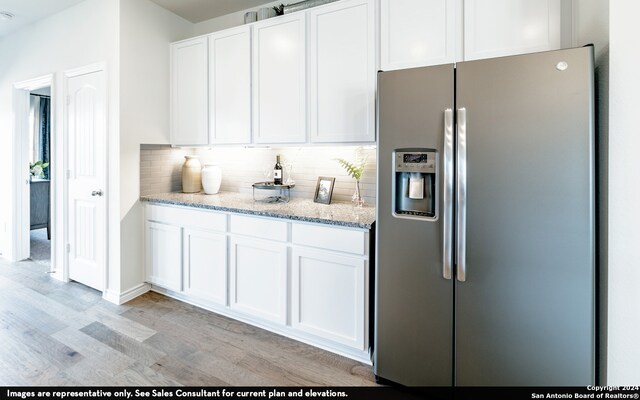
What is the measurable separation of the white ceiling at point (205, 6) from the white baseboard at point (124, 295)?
107 inches

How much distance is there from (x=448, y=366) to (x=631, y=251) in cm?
97

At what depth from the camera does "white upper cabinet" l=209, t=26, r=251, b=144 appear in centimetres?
278

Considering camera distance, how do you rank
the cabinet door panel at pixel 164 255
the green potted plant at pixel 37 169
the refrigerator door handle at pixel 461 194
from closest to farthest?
1. the refrigerator door handle at pixel 461 194
2. the cabinet door panel at pixel 164 255
3. the green potted plant at pixel 37 169

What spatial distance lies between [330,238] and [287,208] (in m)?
0.53

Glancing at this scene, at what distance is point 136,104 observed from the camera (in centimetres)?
295

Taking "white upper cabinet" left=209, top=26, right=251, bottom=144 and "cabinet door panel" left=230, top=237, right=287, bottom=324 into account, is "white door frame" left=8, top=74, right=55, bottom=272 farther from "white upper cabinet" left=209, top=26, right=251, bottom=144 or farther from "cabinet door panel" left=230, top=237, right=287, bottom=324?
"cabinet door panel" left=230, top=237, right=287, bottom=324

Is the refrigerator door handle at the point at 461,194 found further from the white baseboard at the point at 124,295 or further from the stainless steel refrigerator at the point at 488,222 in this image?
the white baseboard at the point at 124,295

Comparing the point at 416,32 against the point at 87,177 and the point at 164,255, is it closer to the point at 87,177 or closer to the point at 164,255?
the point at 164,255

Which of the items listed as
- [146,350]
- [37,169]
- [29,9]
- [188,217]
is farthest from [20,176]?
[146,350]

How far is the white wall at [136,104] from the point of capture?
9.41ft

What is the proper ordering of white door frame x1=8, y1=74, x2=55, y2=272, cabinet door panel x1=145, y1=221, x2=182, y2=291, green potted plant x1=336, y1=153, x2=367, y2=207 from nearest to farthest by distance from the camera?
green potted plant x1=336, y1=153, x2=367, y2=207, cabinet door panel x1=145, y1=221, x2=182, y2=291, white door frame x1=8, y1=74, x2=55, y2=272

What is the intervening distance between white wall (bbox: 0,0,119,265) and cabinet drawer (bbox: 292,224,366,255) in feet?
6.48

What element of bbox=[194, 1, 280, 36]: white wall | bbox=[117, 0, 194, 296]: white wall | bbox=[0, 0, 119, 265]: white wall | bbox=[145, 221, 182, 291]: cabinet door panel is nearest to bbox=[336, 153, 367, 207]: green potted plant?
bbox=[145, 221, 182, 291]: cabinet door panel

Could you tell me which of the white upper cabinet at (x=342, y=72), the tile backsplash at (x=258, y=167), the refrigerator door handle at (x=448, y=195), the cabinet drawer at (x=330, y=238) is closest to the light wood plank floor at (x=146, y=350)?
the cabinet drawer at (x=330, y=238)
